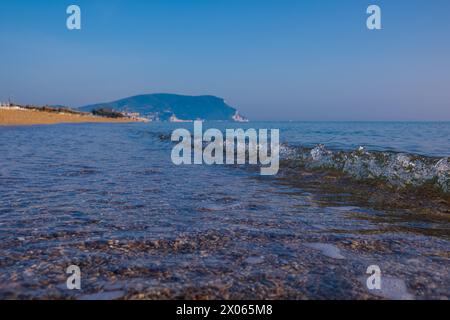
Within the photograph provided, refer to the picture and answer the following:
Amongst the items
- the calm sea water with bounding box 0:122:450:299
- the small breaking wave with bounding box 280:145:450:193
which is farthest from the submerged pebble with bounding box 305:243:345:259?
the small breaking wave with bounding box 280:145:450:193

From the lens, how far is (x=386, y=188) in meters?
8.10

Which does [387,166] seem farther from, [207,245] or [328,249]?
[207,245]

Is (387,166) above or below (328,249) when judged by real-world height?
above

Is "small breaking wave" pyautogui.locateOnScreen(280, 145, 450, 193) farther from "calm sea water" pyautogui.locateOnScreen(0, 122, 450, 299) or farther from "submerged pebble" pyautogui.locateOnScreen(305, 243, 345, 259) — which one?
"submerged pebble" pyautogui.locateOnScreen(305, 243, 345, 259)

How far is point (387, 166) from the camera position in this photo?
33.3 ft

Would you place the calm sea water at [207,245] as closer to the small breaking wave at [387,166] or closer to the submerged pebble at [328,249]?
the submerged pebble at [328,249]

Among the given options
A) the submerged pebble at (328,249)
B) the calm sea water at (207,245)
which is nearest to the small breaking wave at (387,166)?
the calm sea water at (207,245)

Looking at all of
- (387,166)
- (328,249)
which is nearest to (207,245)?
(328,249)

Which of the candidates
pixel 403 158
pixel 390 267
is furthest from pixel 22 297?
pixel 403 158

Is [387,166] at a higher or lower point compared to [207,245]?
higher

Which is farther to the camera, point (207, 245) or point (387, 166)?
point (387, 166)

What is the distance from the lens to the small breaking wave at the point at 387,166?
27.5ft
